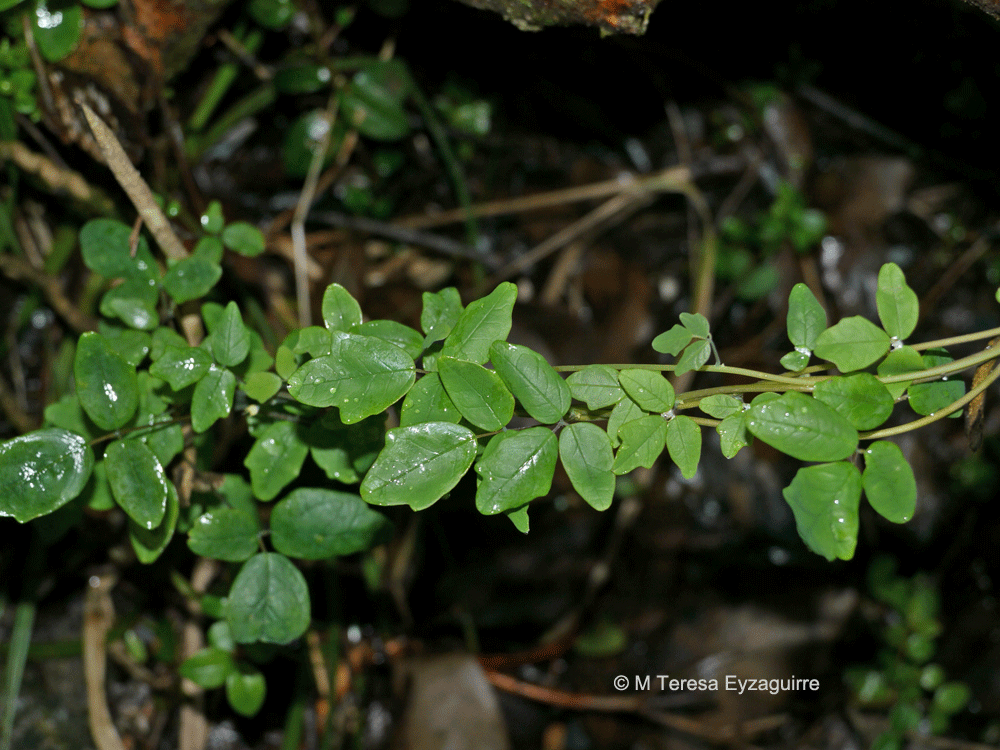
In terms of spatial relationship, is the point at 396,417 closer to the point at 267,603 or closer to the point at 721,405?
the point at 267,603

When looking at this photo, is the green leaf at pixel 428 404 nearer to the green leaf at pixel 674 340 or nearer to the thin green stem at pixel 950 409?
the green leaf at pixel 674 340

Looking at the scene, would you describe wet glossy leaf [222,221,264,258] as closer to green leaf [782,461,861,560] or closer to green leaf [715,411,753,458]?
green leaf [715,411,753,458]

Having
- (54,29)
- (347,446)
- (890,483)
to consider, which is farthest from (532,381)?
(54,29)

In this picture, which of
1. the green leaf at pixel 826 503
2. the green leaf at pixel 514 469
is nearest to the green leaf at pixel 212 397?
the green leaf at pixel 514 469

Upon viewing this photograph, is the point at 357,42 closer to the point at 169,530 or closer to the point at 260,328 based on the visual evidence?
the point at 260,328

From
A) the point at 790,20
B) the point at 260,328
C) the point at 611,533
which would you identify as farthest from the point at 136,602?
the point at 790,20

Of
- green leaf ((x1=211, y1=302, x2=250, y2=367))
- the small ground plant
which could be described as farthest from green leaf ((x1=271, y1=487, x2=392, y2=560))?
green leaf ((x1=211, y1=302, x2=250, y2=367))
